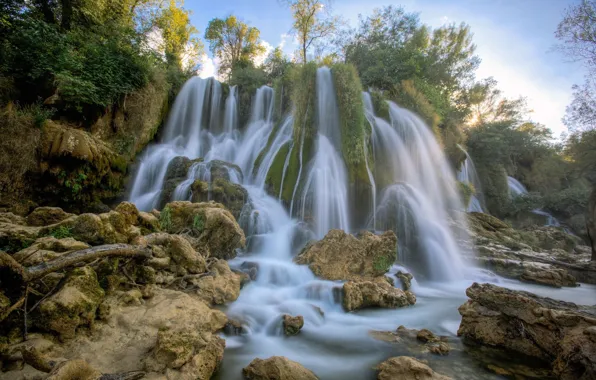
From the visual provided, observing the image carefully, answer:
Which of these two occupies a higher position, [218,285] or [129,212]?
[129,212]

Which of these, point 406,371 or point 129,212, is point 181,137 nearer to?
point 129,212

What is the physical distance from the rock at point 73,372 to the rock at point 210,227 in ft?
12.2

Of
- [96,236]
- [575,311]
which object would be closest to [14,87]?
[96,236]

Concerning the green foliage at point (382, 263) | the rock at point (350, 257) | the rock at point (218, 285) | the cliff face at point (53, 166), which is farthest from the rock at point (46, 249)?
the green foliage at point (382, 263)

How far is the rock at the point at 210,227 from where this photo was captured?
6.05 metres

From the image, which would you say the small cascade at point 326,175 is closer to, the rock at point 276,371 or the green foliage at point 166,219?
the green foliage at point 166,219

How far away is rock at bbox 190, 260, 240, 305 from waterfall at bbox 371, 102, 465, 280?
5.84 m

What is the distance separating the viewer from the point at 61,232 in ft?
13.1

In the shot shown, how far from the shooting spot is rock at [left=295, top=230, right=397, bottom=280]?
640cm

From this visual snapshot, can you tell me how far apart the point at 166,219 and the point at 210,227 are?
3.46 feet

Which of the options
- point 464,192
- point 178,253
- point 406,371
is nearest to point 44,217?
Answer: point 178,253

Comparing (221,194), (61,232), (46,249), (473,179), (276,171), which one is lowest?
(46,249)

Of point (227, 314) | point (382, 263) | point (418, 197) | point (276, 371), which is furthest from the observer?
point (418, 197)

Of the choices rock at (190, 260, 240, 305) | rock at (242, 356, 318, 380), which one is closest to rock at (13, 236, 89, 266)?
rock at (190, 260, 240, 305)
